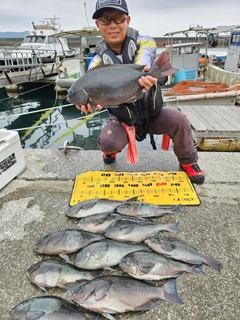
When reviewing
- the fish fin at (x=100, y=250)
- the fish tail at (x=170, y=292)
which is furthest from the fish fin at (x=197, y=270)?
the fish fin at (x=100, y=250)

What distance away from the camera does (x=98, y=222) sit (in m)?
2.20

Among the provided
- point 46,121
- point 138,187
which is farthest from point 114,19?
point 46,121

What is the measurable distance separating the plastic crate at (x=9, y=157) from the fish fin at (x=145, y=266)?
1.97 meters

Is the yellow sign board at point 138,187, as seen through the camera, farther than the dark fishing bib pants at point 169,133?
No

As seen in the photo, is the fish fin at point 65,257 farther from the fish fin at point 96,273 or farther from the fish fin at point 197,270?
the fish fin at point 197,270

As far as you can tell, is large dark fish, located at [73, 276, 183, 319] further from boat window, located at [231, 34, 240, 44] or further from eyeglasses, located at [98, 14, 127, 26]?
boat window, located at [231, 34, 240, 44]

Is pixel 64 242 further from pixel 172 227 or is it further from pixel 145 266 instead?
pixel 172 227

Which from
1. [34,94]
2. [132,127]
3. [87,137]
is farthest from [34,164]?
[34,94]

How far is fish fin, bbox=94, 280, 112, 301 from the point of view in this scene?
5.04ft

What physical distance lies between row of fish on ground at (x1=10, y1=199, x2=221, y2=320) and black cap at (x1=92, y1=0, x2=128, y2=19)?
201 cm

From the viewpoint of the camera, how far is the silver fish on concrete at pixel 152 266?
5.57ft

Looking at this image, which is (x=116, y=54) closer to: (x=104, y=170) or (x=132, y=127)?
(x=132, y=127)

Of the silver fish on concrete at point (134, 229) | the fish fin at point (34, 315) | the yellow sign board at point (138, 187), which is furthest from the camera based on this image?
the yellow sign board at point (138, 187)

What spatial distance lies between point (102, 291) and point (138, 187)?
1434 mm
